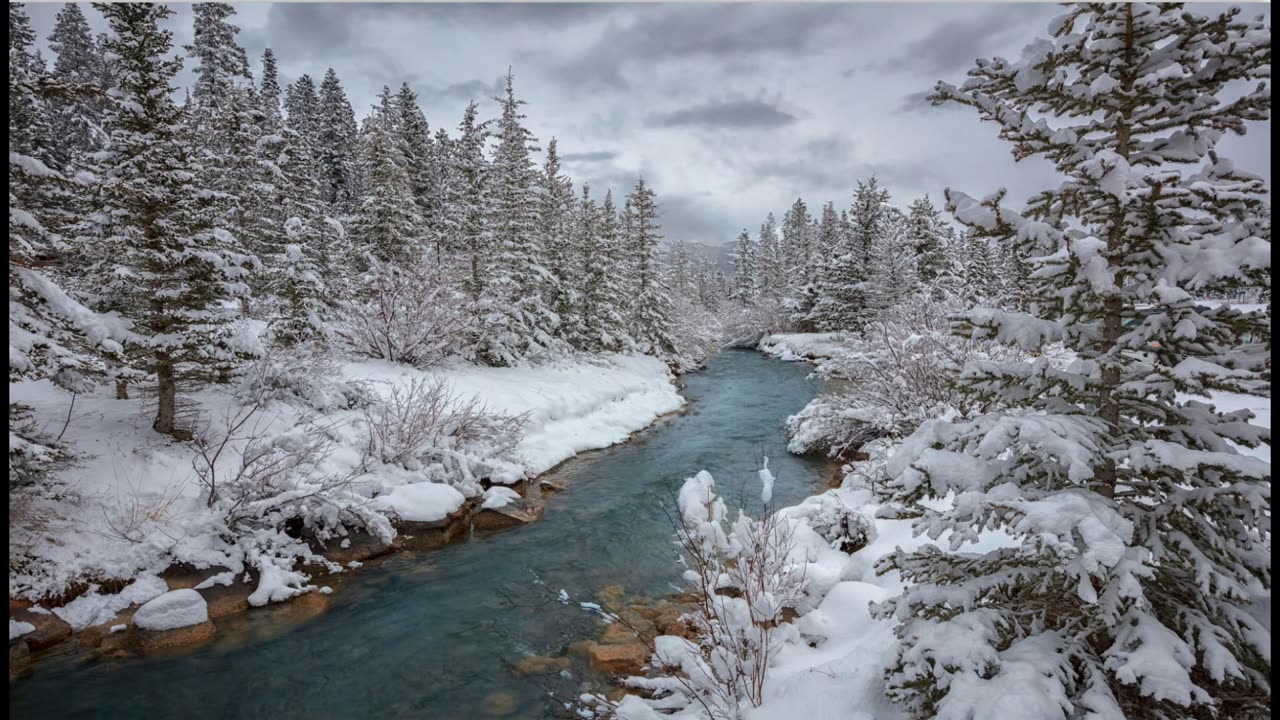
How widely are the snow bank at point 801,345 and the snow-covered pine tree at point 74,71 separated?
137 feet

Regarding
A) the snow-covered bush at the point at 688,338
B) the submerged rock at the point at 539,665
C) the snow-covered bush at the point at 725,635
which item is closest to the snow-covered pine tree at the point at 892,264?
the snow-covered bush at the point at 688,338

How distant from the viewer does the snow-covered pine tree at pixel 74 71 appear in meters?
32.8

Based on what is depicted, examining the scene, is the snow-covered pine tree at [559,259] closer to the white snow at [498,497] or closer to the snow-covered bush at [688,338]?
the snow-covered bush at [688,338]

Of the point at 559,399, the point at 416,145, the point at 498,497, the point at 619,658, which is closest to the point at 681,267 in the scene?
the point at 416,145

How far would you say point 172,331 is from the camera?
1015cm

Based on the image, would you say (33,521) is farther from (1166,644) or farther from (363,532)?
(1166,644)

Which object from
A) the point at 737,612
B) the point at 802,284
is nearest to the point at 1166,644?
the point at 737,612

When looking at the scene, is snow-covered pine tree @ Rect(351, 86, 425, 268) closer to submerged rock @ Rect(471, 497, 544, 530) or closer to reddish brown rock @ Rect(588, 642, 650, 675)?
submerged rock @ Rect(471, 497, 544, 530)

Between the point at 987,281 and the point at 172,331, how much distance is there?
45.5 m

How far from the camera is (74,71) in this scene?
123 ft

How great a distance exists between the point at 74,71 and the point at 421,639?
5122 centimetres

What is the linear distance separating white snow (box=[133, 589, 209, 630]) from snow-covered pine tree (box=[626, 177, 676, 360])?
2727 cm

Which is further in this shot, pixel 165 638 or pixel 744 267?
pixel 744 267

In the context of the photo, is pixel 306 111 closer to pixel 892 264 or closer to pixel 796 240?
pixel 892 264
